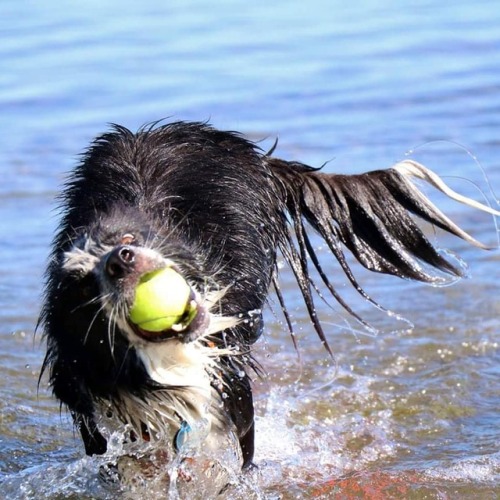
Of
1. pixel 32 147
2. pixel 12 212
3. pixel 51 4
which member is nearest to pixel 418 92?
pixel 32 147

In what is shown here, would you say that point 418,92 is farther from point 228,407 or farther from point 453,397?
point 228,407

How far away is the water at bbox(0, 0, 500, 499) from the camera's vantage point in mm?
4863

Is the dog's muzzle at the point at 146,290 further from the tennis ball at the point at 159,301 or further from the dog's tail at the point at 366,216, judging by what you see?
the dog's tail at the point at 366,216

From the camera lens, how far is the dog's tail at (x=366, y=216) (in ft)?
15.6

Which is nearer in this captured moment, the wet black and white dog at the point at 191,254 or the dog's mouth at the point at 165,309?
the dog's mouth at the point at 165,309

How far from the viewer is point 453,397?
17.4ft

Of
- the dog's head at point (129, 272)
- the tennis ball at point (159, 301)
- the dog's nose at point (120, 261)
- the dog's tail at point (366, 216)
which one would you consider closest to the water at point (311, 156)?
the dog's tail at point (366, 216)

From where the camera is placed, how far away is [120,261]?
3479 millimetres

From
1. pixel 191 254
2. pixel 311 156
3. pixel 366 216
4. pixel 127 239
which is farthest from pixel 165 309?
pixel 311 156

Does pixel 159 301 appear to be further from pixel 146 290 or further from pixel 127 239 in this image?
pixel 127 239

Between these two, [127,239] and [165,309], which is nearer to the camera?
[165,309]

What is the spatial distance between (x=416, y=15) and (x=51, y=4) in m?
5.49

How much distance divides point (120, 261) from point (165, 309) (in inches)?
7.9

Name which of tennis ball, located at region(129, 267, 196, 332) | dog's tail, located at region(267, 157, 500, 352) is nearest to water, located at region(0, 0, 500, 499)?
dog's tail, located at region(267, 157, 500, 352)
